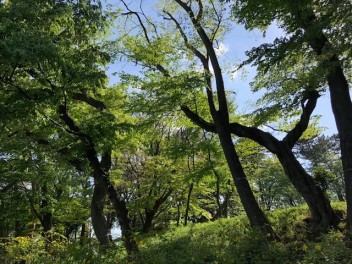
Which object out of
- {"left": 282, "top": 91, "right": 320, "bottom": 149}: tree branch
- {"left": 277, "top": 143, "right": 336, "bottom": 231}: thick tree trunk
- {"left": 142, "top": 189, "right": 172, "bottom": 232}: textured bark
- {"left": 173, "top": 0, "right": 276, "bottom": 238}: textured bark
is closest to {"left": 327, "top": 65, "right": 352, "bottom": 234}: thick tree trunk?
{"left": 277, "top": 143, "right": 336, "bottom": 231}: thick tree trunk

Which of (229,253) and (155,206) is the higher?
(155,206)

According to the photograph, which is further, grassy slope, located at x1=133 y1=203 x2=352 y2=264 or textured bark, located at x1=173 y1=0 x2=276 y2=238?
textured bark, located at x1=173 y1=0 x2=276 y2=238

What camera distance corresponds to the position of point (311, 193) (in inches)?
389

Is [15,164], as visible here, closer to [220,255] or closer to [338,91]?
[220,255]

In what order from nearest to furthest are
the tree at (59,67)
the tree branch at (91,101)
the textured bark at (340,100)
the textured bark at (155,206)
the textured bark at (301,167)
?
the tree at (59,67)
the textured bark at (340,100)
the textured bark at (301,167)
the tree branch at (91,101)
the textured bark at (155,206)

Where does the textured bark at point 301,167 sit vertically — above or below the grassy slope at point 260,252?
above

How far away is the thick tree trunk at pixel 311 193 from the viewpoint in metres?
9.53

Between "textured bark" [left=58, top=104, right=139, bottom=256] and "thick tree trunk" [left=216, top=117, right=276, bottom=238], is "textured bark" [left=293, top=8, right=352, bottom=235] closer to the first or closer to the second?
"thick tree trunk" [left=216, top=117, right=276, bottom=238]

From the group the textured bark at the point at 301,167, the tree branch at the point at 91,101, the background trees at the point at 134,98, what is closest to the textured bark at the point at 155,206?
the background trees at the point at 134,98

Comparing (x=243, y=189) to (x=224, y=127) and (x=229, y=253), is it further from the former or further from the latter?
(x=229, y=253)

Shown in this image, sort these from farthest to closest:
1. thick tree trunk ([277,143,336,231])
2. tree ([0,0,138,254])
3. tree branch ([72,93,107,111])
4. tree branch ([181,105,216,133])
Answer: tree branch ([181,105,216,133])
tree branch ([72,93,107,111])
thick tree trunk ([277,143,336,231])
tree ([0,0,138,254])

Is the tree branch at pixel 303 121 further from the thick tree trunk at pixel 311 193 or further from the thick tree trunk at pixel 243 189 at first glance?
the thick tree trunk at pixel 243 189

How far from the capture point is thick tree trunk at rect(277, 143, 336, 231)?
31.3ft

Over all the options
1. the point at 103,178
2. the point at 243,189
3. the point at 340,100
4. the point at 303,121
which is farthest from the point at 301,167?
the point at 103,178
